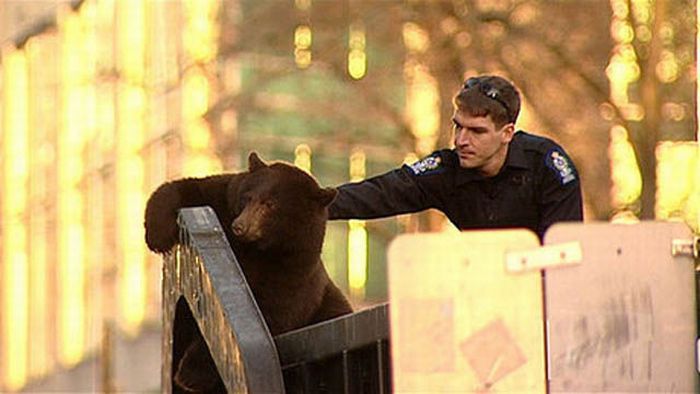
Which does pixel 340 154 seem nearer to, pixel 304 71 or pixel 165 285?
pixel 304 71

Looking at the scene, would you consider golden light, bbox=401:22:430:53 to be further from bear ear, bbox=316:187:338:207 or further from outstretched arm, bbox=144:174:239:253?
bear ear, bbox=316:187:338:207

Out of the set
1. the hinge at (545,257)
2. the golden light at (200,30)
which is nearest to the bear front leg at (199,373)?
the hinge at (545,257)

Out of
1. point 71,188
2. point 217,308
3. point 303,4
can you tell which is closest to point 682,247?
point 217,308

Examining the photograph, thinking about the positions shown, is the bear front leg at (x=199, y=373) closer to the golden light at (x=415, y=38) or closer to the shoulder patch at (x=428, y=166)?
the shoulder patch at (x=428, y=166)

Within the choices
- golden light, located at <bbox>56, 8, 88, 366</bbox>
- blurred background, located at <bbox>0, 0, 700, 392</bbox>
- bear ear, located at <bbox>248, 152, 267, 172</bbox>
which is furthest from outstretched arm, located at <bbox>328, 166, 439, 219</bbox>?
golden light, located at <bbox>56, 8, 88, 366</bbox>

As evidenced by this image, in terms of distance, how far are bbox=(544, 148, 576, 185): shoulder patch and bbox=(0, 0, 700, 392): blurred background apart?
728 centimetres

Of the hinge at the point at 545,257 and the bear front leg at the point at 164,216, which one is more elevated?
the bear front leg at the point at 164,216

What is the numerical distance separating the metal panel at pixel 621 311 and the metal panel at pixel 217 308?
1.66 m

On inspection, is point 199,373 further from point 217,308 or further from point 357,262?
point 357,262

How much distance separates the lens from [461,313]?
4.68 m

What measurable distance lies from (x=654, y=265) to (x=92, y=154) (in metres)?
35.3

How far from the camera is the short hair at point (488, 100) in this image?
286 inches

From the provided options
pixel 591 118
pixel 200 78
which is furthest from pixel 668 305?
pixel 200 78

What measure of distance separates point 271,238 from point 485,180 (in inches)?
26.2
